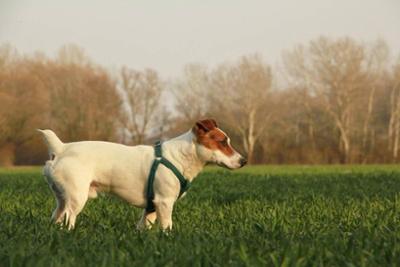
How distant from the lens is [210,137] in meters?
7.31

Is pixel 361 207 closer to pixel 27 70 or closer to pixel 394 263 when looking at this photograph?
pixel 394 263

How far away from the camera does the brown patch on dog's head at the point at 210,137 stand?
7.29 meters

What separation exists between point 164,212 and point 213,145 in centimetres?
100

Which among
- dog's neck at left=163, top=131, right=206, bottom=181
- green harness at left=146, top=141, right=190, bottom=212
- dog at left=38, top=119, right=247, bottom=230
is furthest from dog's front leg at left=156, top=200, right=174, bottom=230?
dog's neck at left=163, top=131, right=206, bottom=181

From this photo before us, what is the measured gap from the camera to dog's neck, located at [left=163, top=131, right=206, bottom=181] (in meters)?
7.25

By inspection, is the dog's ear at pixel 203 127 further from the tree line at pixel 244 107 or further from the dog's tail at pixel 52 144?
the tree line at pixel 244 107

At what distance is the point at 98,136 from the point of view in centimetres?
6188

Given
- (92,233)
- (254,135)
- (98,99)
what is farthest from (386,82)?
(92,233)

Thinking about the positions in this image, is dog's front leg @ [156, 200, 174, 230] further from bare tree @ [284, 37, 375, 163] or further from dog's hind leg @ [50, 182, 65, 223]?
bare tree @ [284, 37, 375, 163]

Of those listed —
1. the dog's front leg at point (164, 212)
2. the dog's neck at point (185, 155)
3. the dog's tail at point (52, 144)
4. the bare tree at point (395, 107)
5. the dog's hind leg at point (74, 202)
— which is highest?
the dog's tail at point (52, 144)

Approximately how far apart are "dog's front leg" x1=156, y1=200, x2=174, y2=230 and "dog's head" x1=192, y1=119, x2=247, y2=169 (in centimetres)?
76

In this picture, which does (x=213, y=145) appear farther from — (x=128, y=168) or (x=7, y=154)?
(x=7, y=154)

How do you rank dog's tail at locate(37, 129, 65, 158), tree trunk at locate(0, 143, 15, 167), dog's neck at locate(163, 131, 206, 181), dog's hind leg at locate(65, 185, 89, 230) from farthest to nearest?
1. tree trunk at locate(0, 143, 15, 167)
2. dog's neck at locate(163, 131, 206, 181)
3. dog's tail at locate(37, 129, 65, 158)
4. dog's hind leg at locate(65, 185, 89, 230)

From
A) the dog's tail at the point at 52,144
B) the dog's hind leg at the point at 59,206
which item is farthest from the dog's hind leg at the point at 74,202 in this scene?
the dog's tail at the point at 52,144
